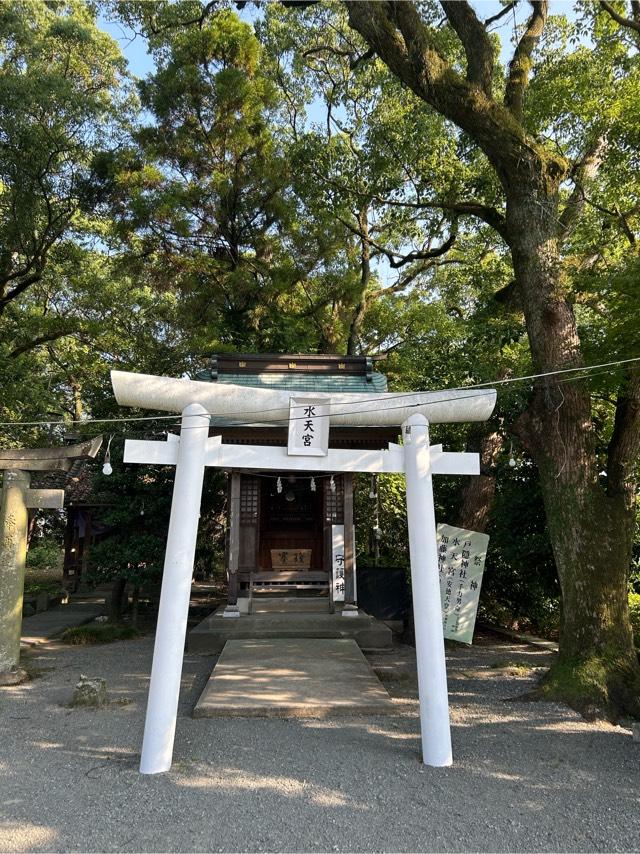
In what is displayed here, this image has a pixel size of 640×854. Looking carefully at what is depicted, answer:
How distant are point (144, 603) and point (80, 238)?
1015cm

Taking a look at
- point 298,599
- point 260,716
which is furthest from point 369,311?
point 260,716

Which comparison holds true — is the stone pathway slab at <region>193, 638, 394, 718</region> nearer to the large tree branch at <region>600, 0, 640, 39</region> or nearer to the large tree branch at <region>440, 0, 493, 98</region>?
the large tree branch at <region>440, 0, 493, 98</region>

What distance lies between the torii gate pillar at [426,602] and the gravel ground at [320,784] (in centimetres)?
25

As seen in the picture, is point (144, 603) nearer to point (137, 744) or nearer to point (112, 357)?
point (112, 357)

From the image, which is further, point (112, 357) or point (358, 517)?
point (112, 357)

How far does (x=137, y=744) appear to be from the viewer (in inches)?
200

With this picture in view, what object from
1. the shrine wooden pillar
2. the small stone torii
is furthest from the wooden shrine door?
the small stone torii

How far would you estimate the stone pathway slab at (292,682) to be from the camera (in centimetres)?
586

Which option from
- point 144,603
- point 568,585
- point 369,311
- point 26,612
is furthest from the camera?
point 369,311

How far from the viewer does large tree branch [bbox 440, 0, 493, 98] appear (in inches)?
303

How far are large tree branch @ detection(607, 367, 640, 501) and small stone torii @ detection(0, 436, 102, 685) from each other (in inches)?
258

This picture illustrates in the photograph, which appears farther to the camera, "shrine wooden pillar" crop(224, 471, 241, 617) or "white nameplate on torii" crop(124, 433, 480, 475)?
"shrine wooden pillar" crop(224, 471, 241, 617)

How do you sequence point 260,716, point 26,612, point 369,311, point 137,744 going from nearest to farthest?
point 137,744 < point 260,716 < point 26,612 < point 369,311

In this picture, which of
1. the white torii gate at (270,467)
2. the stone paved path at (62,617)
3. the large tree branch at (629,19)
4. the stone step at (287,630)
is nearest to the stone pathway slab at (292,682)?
the stone step at (287,630)
